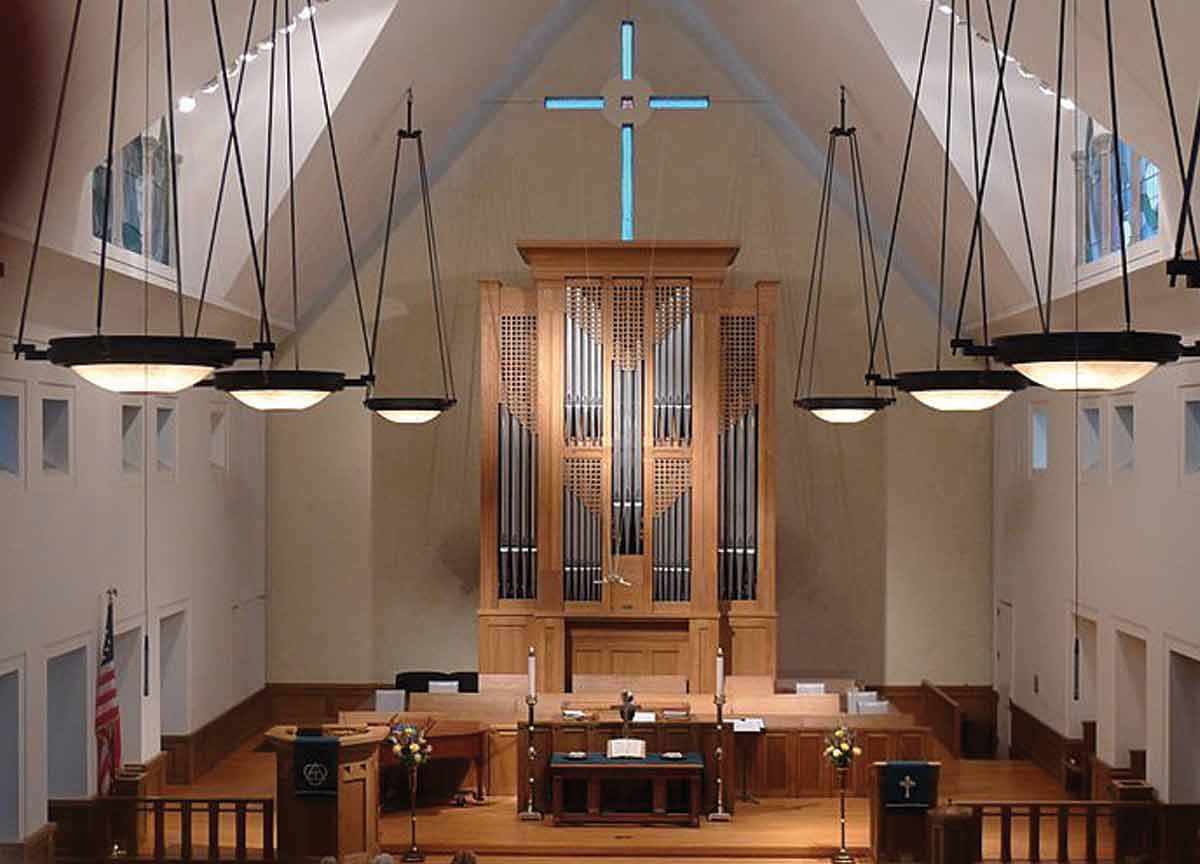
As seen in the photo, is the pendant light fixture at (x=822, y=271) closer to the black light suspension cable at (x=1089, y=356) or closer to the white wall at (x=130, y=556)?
the white wall at (x=130, y=556)

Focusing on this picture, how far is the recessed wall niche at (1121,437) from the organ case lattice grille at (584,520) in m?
5.06

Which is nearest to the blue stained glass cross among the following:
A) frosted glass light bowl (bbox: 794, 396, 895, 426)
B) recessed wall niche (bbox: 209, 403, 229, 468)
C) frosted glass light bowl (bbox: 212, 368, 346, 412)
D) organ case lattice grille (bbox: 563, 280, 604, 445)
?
organ case lattice grille (bbox: 563, 280, 604, 445)

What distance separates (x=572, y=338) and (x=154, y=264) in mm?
5005

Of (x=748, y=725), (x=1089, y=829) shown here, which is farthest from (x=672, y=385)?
(x=1089, y=829)

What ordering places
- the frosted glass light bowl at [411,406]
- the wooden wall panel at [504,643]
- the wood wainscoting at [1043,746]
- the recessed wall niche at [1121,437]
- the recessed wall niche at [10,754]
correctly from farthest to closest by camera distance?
the wooden wall panel at [504,643] < the wood wainscoting at [1043,746] < the recessed wall niche at [1121,437] < the frosted glass light bowl at [411,406] < the recessed wall niche at [10,754]

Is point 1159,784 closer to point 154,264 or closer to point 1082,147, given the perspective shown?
point 1082,147

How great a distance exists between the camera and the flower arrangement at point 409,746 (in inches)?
531

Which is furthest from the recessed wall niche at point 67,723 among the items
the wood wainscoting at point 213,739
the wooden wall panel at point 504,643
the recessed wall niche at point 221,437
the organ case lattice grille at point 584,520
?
the organ case lattice grille at point 584,520

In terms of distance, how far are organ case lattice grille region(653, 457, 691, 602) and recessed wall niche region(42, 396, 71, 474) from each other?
20.4ft

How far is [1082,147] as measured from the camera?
47.9 ft

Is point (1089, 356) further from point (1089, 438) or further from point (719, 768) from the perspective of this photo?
point (1089, 438)

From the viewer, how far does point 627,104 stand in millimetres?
18016

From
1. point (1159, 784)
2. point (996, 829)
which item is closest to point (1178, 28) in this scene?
point (1159, 784)

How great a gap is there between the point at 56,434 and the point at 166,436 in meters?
2.86
